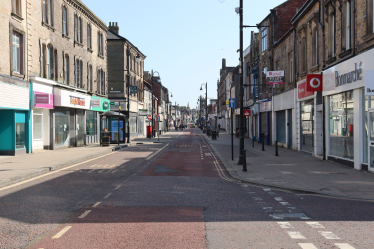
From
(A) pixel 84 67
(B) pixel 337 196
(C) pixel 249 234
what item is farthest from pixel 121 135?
(C) pixel 249 234

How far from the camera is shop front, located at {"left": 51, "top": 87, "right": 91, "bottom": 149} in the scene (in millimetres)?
25203

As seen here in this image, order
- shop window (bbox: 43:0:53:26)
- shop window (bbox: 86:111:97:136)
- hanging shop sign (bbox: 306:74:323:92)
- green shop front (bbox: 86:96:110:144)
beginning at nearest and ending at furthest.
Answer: hanging shop sign (bbox: 306:74:323:92) → shop window (bbox: 43:0:53:26) → shop window (bbox: 86:111:97:136) → green shop front (bbox: 86:96:110:144)

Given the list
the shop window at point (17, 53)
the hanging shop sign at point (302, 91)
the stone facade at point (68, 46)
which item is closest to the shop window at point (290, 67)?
the hanging shop sign at point (302, 91)

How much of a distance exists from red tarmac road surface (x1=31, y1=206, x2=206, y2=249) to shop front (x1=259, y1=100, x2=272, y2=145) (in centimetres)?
2407

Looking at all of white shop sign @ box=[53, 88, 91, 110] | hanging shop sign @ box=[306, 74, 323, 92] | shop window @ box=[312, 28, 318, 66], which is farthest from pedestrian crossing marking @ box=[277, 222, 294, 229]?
white shop sign @ box=[53, 88, 91, 110]

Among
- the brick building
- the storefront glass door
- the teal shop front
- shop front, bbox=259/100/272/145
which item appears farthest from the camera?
shop front, bbox=259/100/272/145

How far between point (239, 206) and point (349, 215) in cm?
220

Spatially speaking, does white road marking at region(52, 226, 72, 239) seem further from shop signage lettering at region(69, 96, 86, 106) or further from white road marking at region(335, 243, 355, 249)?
shop signage lettering at region(69, 96, 86, 106)

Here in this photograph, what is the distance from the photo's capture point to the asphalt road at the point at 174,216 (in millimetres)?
5328

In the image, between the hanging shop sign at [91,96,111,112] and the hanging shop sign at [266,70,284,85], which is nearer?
the hanging shop sign at [266,70,284,85]

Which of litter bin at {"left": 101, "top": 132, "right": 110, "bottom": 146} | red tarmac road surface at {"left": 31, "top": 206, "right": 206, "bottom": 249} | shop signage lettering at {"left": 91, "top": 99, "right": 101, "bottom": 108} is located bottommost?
red tarmac road surface at {"left": 31, "top": 206, "right": 206, "bottom": 249}

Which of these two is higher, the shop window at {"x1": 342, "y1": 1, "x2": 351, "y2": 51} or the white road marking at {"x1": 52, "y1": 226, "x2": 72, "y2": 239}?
the shop window at {"x1": 342, "y1": 1, "x2": 351, "y2": 51}

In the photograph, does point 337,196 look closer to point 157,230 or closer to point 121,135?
point 157,230

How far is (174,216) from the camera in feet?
22.4
